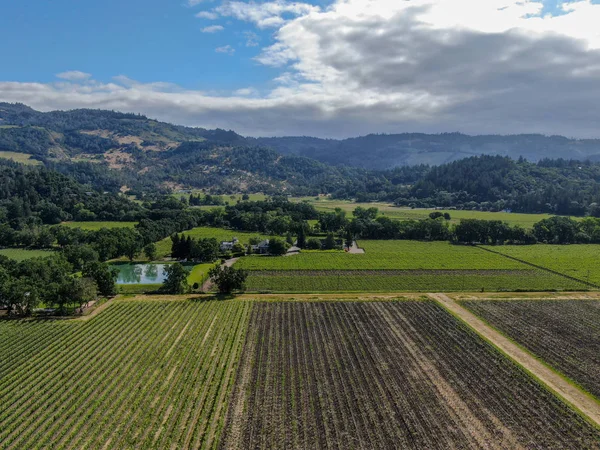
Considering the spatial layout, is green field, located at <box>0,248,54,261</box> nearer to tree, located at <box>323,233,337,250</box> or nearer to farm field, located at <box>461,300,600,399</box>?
tree, located at <box>323,233,337,250</box>

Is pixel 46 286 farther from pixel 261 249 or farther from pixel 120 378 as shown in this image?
pixel 261 249

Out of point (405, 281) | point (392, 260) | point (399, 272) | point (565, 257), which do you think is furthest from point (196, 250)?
point (565, 257)

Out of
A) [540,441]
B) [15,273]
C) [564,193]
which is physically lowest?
[540,441]

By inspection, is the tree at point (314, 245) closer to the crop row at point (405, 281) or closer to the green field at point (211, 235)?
the green field at point (211, 235)

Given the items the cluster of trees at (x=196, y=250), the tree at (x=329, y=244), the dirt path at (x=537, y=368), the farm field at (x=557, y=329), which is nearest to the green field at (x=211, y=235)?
the cluster of trees at (x=196, y=250)

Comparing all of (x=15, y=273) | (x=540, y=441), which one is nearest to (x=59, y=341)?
(x=15, y=273)

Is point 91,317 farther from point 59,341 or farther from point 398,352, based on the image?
point 398,352
